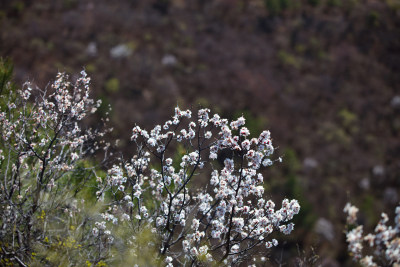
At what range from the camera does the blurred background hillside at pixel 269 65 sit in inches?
1836

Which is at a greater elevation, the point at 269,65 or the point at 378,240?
the point at 269,65

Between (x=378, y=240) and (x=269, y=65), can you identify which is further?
(x=269, y=65)

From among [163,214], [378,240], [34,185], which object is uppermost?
[34,185]

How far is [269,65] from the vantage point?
190 ft

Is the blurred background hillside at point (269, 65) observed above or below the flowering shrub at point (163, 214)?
above

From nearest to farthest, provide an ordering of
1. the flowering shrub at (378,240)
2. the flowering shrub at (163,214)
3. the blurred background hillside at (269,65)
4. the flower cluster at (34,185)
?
the flowering shrub at (378,240) → the flowering shrub at (163,214) → the flower cluster at (34,185) → the blurred background hillside at (269,65)

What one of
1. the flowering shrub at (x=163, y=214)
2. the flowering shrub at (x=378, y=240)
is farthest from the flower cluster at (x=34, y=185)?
the flowering shrub at (x=378, y=240)

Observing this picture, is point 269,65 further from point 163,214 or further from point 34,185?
point 163,214

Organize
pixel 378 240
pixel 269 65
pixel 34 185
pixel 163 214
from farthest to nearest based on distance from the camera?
pixel 269 65
pixel 34 185
pixel 163 214
pixel 378 240

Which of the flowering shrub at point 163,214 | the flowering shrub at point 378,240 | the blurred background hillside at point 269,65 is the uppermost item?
the blurred background hillside at point 269,65

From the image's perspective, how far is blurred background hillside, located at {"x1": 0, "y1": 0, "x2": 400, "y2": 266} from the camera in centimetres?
4662

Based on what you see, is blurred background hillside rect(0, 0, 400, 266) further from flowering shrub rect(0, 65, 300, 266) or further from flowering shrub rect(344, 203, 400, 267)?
flowering shrub rect(344, 203, 400, 267)

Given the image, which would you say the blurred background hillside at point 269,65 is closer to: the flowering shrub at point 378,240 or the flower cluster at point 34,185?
the flower cluster at point 34,185

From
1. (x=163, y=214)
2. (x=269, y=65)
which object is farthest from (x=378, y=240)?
(x=269, y=65)
